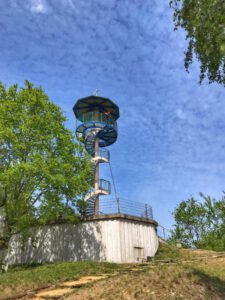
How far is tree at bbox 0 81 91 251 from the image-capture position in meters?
21.7

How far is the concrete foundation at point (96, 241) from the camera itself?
76.8ft

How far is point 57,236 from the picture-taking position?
25.3m

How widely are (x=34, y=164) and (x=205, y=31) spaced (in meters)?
13.9

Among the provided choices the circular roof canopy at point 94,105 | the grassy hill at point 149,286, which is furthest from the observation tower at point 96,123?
the grassy hill at point 149,286

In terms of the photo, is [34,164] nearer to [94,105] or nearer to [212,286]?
[212,286]

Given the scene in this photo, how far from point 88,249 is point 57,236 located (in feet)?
9.65

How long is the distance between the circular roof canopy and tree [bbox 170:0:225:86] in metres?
24.4

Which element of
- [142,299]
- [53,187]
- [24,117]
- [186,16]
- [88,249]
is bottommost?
[142,299]

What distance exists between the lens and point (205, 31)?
10781 millimetres

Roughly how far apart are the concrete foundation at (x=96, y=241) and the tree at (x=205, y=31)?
47.1 feet

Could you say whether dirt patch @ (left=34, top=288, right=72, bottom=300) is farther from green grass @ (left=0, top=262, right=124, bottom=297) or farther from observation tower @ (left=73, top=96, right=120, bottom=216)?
observation tower @ (left=73, top=96, right=120, bottom=216)

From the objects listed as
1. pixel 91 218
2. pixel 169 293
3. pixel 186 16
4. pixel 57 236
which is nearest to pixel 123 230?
pixel 91 218

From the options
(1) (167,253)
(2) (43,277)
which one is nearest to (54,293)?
(2) (43,277)

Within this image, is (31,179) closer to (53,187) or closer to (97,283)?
(53,187)
